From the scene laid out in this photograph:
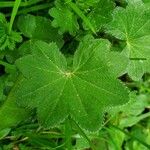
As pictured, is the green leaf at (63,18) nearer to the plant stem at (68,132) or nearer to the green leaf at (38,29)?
the green leaf at (38,29)

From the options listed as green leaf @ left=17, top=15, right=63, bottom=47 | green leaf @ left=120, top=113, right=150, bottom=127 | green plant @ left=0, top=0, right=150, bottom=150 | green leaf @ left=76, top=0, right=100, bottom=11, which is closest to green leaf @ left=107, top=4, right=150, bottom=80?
Answer: green plant @ left=0, top=0, right=150, bottom=150

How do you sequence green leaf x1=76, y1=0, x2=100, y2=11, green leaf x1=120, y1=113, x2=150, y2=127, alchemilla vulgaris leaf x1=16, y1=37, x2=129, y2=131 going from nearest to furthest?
alchemilla vulgaris leaf x1=16, y1=37, x2=129, y2=131 → green leaf x1=76, y1=0, x2=100, y2=11 → green leaf x1=120, y1=113, x2=150, y2=127

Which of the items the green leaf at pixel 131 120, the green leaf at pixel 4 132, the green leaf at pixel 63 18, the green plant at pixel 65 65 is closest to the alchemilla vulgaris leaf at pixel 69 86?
the green plant at pixel 65 65

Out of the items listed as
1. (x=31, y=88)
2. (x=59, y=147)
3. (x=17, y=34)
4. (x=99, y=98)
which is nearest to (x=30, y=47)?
(x=17, y=34)

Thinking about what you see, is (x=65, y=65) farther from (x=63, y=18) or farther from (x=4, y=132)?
(x=4, y=132)

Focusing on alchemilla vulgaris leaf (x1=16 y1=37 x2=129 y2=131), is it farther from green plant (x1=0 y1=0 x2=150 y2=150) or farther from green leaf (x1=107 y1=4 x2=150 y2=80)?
green leaf (x1=107 y1=4 x2=150 y2=80)

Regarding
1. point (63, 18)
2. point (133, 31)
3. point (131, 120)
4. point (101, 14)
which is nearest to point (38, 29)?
point (63, 18)

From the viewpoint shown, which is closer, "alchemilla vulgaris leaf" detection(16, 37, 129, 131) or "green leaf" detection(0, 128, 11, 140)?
"alchemilla vulgaris leaf" detection(16, 37, 129, 131)

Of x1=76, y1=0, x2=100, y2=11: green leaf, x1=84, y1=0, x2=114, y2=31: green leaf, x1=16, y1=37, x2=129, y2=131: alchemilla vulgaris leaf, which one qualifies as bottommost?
x1=16, y1=37, x2=129, y2=131: alchemilla vulgaris leaf
